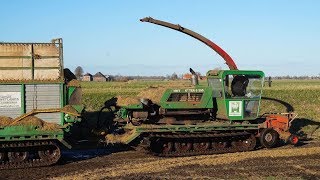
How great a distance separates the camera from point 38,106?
13586mm

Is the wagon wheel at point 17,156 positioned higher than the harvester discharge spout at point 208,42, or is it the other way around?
the harvester discharge spout at point 208,42

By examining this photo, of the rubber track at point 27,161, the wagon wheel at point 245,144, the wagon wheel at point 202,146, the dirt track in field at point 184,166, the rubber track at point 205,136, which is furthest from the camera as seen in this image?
the wagon wheel at point 245,144

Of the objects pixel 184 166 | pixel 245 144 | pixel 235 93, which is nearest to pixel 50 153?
pixel 184 166

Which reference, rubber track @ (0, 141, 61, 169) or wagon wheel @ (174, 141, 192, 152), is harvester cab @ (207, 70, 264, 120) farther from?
rubber track @ (0, 141, 61, 169)

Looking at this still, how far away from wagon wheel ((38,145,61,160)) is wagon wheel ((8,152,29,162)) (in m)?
0.42

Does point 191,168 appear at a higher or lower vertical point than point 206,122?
lower

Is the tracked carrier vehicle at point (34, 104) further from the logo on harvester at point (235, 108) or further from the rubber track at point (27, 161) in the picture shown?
the logo on harvester at point (235, 108)

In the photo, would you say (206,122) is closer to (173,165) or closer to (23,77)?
(173,165)

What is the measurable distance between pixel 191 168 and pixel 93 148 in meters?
5.29

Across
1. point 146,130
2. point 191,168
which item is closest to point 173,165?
point 191,168

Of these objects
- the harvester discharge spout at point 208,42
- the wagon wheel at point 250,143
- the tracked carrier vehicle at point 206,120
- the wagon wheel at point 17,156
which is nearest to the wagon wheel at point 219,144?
the tracked carrier vehicle at point 206,120

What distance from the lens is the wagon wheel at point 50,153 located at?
1333cm

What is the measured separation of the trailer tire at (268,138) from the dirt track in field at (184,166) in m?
0.36

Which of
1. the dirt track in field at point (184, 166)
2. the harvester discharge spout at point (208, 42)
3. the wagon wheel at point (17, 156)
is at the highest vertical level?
the harvester discharge spout at point (208, 42)
